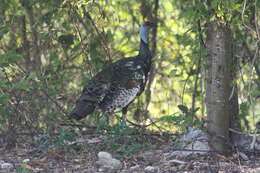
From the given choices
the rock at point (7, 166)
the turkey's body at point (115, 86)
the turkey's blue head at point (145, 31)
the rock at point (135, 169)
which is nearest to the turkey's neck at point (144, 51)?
the turkey's blue head at point (145, 31)

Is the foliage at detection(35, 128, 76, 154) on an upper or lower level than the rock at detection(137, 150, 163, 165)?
upper

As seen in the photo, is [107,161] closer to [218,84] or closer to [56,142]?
[56,142]

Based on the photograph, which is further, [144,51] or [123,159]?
[144,51]

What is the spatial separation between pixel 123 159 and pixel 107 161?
0.24 metres

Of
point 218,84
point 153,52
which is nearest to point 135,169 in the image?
point 218,84

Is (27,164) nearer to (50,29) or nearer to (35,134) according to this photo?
(35,134)

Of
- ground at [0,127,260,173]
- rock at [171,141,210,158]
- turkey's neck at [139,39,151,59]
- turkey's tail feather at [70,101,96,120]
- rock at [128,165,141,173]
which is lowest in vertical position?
rock at [128,165,141,173]

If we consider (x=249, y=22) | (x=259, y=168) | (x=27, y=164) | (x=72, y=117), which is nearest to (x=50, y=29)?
(x=72, y=117)

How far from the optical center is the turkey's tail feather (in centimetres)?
591

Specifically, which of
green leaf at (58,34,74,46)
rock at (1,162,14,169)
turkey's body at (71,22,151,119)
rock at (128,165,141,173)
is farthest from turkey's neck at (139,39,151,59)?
rock at (1,162,14,169)

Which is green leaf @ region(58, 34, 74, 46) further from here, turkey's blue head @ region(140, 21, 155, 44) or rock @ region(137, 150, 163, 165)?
rock @ region(137, 150, 163, 165)

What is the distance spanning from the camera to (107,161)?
4.95m

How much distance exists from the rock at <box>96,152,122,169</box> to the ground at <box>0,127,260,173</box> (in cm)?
5

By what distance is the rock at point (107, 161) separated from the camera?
16.1 ft
